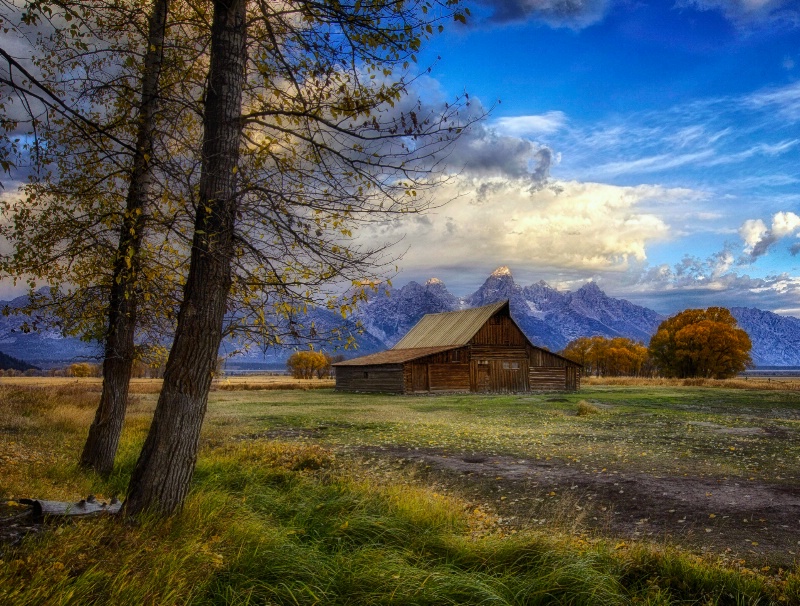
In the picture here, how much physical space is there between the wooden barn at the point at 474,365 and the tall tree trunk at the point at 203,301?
42.2m

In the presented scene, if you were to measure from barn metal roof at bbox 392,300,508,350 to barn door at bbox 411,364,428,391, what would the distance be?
417 cm

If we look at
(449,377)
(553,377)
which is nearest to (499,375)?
(449,377)

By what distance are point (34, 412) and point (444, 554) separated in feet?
65.4

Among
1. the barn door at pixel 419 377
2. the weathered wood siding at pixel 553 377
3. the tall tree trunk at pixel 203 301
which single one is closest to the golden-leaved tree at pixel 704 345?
the weathered wood siding at pixel 553 377

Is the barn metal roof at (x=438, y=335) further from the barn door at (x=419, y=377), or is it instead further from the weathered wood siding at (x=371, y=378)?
the barn door at (x=419, y=377)

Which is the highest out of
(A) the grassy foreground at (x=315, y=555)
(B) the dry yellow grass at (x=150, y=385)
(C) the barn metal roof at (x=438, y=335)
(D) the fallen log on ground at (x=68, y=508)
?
(C) the barn metal roof at (x=438, y=335)

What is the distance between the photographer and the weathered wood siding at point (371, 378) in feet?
166

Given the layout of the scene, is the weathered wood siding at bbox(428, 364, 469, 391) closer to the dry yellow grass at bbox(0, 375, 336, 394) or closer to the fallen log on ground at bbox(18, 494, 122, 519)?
the dry yellow grass at bbox(0, 375, 336, 394)

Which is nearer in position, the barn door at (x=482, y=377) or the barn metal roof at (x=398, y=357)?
the barn metal roof at (x=398, y=357)

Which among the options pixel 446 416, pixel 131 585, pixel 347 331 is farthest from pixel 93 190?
pixel 446 416

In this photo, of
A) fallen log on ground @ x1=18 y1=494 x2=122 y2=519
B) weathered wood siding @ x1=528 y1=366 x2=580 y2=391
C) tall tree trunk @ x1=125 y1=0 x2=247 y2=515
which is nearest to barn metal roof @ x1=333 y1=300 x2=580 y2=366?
weathered wood siding @ x1=528 y1=366 x2=580 y2=391

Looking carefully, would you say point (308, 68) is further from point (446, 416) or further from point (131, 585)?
point (446, 416)

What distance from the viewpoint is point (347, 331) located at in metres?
7.09

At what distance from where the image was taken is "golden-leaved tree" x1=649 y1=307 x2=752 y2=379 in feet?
258
